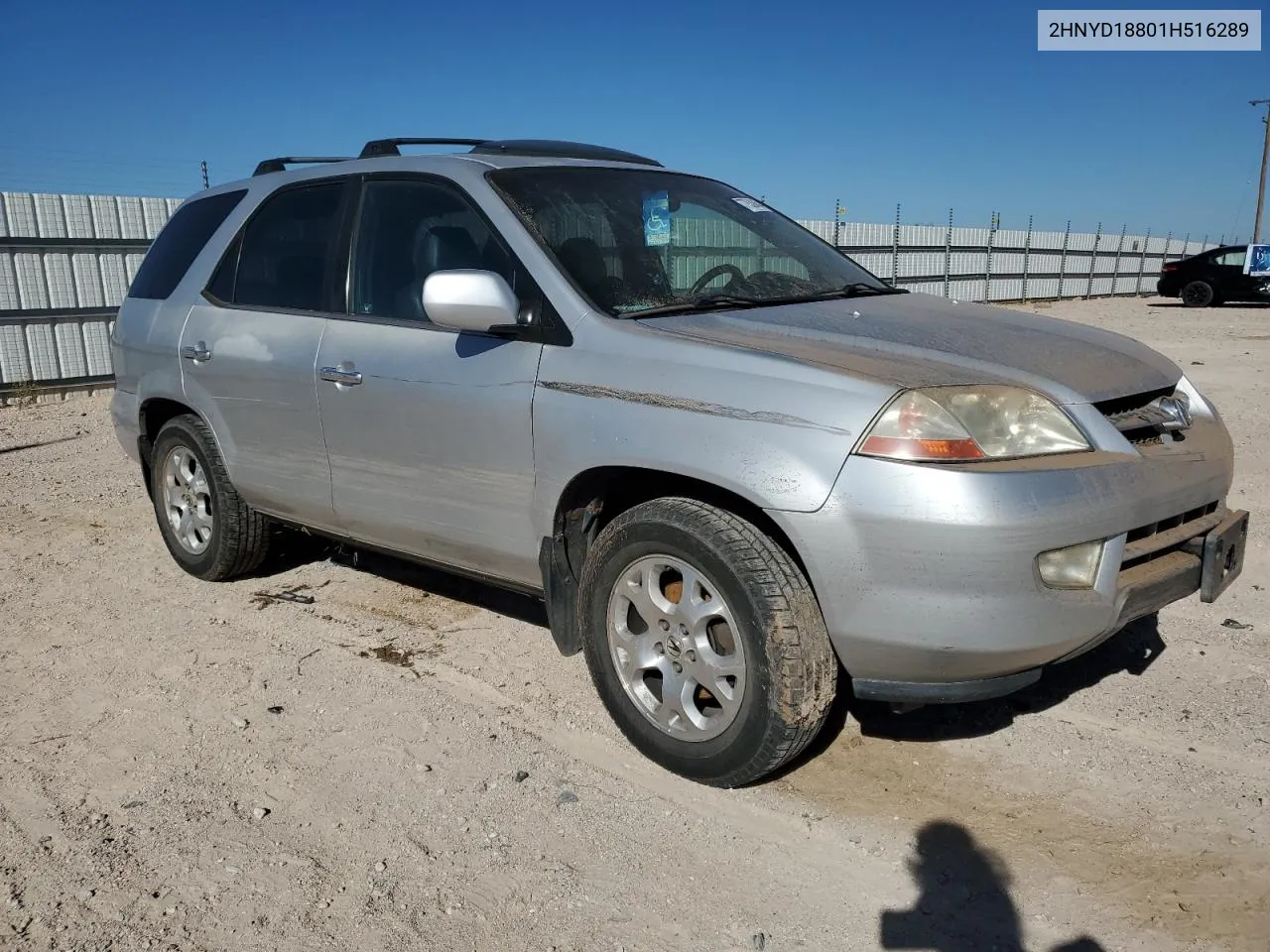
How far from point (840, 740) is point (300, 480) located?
2.32m

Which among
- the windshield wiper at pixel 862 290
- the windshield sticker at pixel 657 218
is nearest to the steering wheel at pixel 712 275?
the windshield sticker at pixel 657 218

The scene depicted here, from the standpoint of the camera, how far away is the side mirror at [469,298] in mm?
3238

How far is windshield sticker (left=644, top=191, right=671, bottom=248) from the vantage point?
3771 mm

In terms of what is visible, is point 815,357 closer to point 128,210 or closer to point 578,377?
point 578,377

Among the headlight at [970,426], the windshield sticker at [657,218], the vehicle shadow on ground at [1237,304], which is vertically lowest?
the vehicle shadow on ground at [1237,304]

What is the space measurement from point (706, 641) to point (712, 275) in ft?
4.53

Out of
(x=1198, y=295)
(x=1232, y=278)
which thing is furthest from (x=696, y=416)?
(x=1198, y=295)

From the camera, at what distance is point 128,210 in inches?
478

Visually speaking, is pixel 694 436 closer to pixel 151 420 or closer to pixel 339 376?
pixel 339 376

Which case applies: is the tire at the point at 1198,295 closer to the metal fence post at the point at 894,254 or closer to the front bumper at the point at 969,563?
the metal fence post at the point at 894,254

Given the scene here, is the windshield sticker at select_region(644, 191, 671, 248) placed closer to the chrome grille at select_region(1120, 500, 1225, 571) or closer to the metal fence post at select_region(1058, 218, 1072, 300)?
the chrome grille at select_region(1120, 500, 1225, 571)

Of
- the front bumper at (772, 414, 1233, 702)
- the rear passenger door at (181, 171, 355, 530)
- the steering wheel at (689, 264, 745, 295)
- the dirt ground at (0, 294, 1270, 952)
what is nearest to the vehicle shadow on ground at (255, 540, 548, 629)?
the dirt ground at (0, 294, 1270, 952)

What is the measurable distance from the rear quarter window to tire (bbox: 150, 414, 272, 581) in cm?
66

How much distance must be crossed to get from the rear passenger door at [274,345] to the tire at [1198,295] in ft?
85.9
